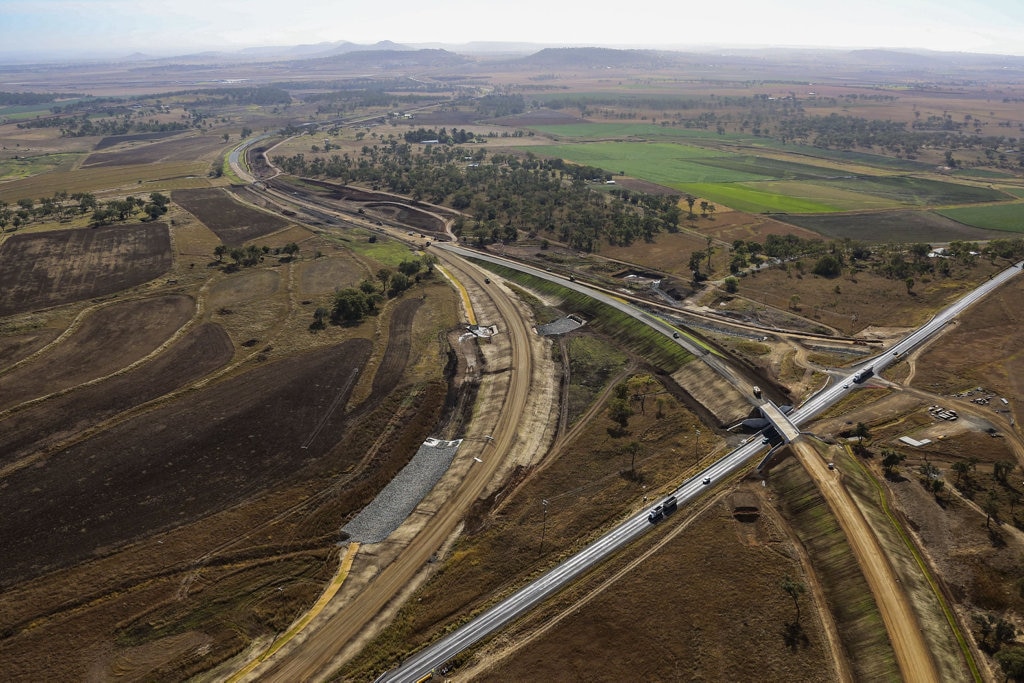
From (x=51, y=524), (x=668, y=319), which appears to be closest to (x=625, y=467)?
(x=668, y=319)

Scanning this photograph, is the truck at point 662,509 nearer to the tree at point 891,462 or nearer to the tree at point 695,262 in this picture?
the tree at point 891,462

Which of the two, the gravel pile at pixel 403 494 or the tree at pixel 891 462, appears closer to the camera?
the gravel pile at pixel 403 494

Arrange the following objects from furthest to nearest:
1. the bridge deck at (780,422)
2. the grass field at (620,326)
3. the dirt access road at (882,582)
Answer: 1. the grass field at (620,326)
2. the bridge deck at (780,422)
3. the dirt access road at (882,582)

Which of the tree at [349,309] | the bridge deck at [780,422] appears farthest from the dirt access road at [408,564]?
the bridge deck at [780,422]

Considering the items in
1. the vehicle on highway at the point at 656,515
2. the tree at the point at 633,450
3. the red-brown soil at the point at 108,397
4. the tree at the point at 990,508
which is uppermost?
the red-brown soil at the point at 108,397

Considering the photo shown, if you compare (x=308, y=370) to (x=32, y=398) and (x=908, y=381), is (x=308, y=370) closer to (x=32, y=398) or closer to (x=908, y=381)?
(x=32, y=398)

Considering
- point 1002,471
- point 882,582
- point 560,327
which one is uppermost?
point 560,327

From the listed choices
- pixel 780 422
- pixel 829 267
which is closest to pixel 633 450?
pixel 780 422

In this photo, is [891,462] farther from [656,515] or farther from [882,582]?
[656,515]
